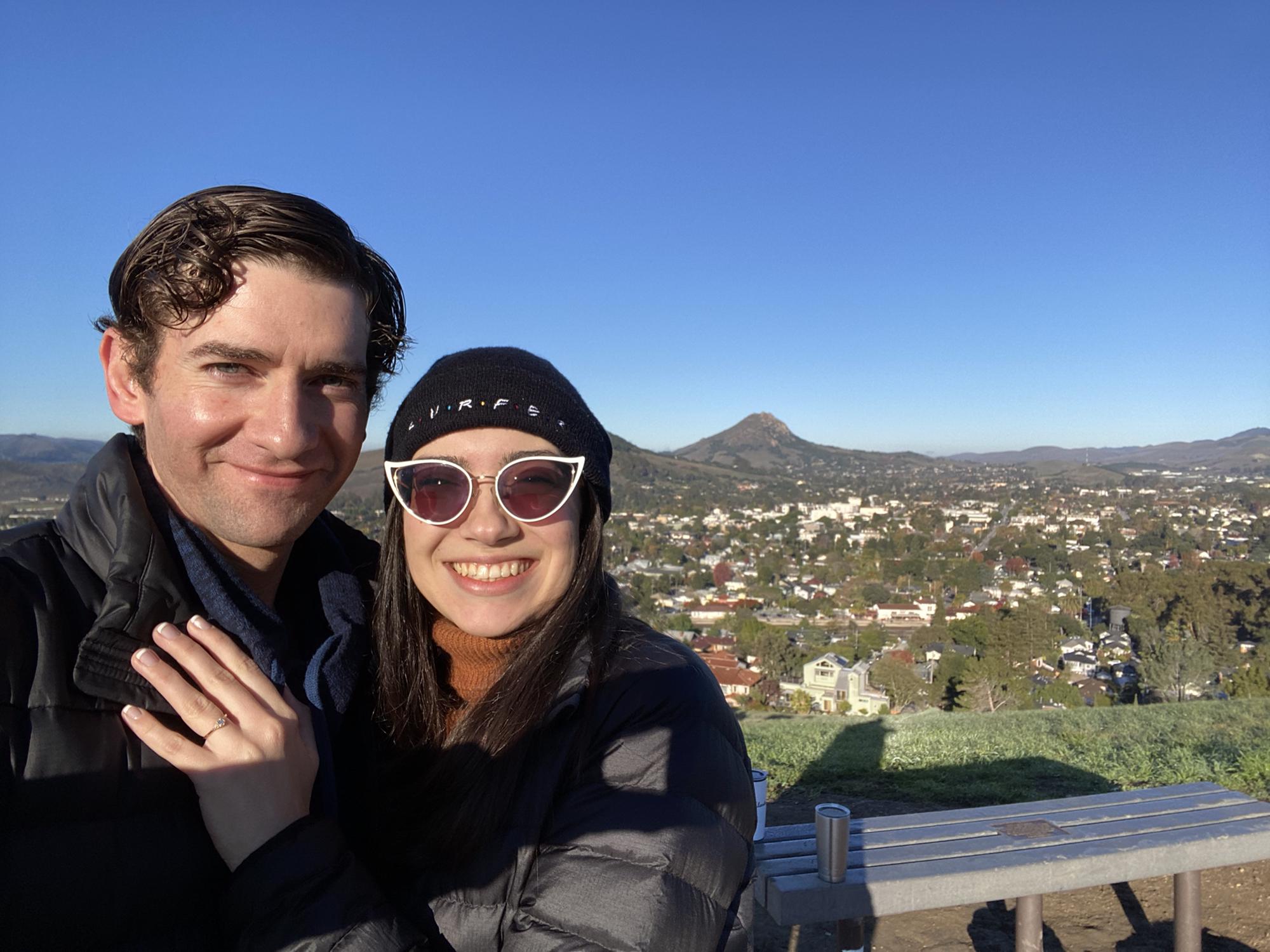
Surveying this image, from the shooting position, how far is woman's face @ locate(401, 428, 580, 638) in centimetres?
163

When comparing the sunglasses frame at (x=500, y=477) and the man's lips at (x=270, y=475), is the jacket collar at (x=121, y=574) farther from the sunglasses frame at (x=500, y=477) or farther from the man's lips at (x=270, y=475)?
the sunglasses frame at (x=500, y=477)

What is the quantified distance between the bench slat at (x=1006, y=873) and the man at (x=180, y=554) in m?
1.77

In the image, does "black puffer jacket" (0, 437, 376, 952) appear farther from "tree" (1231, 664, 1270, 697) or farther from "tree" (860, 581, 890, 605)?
"tree" (860, 581, 890, 605)

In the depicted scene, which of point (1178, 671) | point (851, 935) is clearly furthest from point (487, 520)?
point (1178, 671)

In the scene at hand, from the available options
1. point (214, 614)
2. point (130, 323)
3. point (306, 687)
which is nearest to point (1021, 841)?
point (306, 687)

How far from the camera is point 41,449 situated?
45125 mm

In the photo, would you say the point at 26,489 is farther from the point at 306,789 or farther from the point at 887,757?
the point at 306,789

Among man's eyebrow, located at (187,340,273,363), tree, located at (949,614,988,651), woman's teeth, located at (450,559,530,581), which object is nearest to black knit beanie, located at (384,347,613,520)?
woman's teeth, located at (450,559,530,581)

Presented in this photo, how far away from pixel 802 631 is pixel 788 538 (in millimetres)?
35318

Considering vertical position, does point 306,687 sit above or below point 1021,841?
above

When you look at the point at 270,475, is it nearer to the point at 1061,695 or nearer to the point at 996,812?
the point at 996,812

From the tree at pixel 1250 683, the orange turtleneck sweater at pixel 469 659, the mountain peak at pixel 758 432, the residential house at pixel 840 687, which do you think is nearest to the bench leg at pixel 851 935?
the orange turtleneck sweater at pixel 469 659

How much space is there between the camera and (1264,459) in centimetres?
9500

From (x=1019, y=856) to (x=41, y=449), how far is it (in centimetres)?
5528
